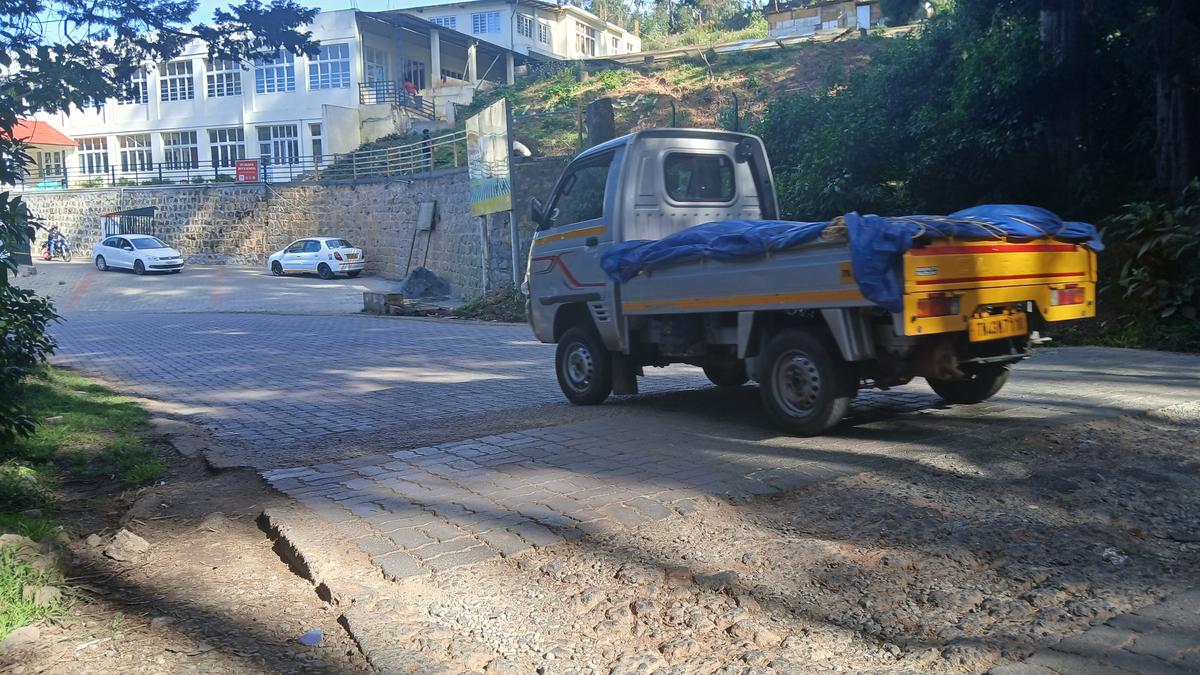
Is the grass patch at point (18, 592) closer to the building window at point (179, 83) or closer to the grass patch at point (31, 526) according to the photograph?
the grass patch at point (31, 526)

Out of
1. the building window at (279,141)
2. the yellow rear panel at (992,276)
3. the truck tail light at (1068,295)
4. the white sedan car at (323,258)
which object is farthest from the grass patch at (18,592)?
the building window at (279,141)

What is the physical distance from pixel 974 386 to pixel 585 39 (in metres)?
61.9

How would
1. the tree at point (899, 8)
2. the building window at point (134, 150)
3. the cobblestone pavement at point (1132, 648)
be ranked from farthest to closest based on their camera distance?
the building window at point (134, 150), the tree at point (899, 8), the cobblestone pavement at point (1132, 648)

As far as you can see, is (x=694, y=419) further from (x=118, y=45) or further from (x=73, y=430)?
(x=118, y=45)

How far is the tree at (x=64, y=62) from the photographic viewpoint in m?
7.32

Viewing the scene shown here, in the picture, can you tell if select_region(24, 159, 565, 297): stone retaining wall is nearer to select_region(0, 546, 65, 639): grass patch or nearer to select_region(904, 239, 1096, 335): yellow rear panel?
select_region(904, 239, 1096, 335): yellow rear panel

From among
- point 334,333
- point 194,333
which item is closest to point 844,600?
point 334,333

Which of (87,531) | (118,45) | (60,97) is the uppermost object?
(118,45)

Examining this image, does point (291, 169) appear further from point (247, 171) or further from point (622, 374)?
point (622, 374)

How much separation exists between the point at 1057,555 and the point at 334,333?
15700 millimetres

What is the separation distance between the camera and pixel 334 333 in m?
18.3

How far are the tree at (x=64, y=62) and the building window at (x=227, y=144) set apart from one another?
41.5 m

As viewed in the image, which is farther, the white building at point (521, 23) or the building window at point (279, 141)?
the white building at point (521, 23)

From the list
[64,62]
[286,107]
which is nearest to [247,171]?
[286,107]
